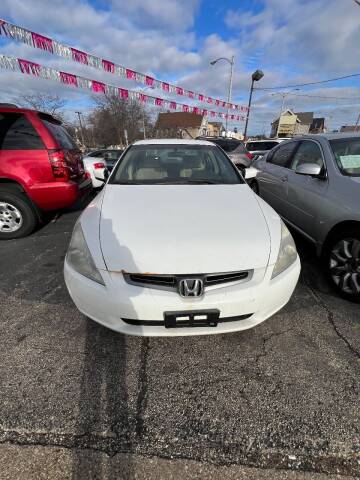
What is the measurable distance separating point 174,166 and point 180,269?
5.94ft

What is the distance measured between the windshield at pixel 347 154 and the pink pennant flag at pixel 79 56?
7478 mm

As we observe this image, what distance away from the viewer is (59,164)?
3.97m

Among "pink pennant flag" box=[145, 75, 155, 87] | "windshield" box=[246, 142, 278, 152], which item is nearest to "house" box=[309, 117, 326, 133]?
"windshield" box=[246, 142, 278, 152]

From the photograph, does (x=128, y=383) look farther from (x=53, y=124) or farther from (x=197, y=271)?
(x=53, y=124)

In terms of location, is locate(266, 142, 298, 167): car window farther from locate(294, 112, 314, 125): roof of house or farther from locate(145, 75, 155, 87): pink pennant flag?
locate(294, 112, 314, 125): roof of house

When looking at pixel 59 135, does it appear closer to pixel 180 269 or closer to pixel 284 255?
pixel 180 269

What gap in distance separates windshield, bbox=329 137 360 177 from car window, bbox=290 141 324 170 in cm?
18

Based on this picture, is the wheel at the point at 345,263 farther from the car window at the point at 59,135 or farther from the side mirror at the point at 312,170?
the car window at the point at 59,135

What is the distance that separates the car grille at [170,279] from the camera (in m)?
1.72

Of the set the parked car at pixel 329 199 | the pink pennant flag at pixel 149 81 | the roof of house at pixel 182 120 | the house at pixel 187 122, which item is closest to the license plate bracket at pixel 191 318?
the parked car at pixel 329 199

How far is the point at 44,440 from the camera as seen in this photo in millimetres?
1481

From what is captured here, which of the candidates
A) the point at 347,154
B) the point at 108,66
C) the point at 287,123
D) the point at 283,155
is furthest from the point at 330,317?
the point at 287,123

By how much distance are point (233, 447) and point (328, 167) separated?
286 cm

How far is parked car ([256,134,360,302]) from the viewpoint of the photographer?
2617 millimetres
